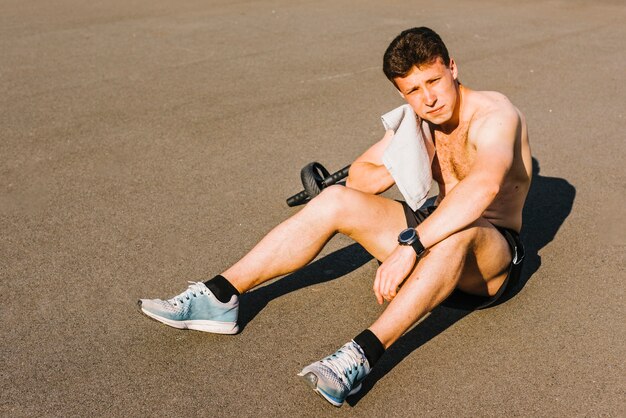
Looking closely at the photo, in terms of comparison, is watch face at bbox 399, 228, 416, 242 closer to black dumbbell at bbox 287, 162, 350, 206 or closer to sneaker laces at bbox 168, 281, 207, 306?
sneaker laces at bbox 168, 281, 207, 306

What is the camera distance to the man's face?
3904mm

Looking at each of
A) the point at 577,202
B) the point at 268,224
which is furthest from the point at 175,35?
the point at 577,202

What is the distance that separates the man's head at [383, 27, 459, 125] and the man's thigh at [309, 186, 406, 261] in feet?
1.60

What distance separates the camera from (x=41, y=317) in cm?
434

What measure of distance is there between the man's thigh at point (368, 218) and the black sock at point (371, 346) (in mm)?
601

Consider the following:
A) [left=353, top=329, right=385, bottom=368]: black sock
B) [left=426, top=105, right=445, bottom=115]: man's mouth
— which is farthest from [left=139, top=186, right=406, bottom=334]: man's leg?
[left=353, top=329, right=385, bottom=368]: black sock

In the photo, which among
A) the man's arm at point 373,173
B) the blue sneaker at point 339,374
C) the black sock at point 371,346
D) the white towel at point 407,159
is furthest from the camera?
the man's arm at point 373,173

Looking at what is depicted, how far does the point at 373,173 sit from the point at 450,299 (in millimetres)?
759

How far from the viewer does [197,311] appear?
4051mm

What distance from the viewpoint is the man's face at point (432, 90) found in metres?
3.90

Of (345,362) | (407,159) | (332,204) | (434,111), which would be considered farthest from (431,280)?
(434,111)

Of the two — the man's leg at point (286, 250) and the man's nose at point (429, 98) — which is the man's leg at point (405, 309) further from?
the man's nose at point (429, 98)

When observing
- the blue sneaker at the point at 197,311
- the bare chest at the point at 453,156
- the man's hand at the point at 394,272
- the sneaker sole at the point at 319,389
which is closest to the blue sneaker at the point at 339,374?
the sneaker sole at the point at 319,389

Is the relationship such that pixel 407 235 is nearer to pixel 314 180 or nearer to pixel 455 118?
pixel 455 118
